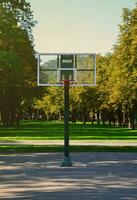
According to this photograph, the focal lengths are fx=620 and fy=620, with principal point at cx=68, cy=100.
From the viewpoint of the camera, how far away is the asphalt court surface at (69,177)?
583 inches

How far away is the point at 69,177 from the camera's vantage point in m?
19.0

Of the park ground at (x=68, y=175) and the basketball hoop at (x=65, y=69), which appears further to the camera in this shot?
the basketball hoop at (x=65, y=69)

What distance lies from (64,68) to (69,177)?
21.8 ft

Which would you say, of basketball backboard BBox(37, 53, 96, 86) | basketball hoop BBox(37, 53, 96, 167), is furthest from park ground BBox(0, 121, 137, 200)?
basketball backboard BBox(37, 53, 96, 86)

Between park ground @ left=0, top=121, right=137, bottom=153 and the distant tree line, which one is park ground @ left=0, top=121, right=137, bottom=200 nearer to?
park ground @ left=0, top=121, right=137, bottom=153

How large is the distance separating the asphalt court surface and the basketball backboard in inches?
130

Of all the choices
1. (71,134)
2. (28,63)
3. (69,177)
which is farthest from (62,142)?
(28,63)

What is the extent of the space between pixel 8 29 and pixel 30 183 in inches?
801

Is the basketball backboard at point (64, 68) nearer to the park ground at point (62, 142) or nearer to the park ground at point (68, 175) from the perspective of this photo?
the park ground at point (68, 175)

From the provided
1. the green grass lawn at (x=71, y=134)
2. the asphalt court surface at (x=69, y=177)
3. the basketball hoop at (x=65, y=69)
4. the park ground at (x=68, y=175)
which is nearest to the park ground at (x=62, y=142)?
the green grass lawn at (x=71, y=134)

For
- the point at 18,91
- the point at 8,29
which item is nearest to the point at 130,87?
Result: the point at 18,91

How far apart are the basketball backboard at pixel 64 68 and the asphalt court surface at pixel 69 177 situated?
10.8ft

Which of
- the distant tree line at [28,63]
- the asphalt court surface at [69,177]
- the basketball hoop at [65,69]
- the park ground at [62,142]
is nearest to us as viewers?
the asphalt court surface at [69,177]

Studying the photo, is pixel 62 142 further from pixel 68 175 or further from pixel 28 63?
pixel 28 63
